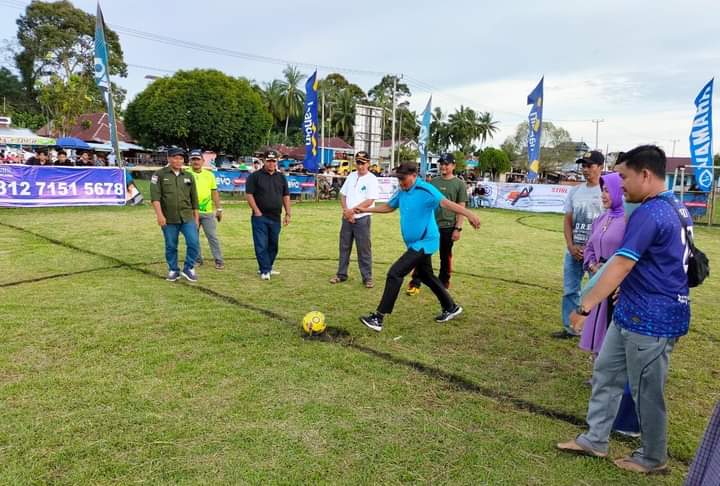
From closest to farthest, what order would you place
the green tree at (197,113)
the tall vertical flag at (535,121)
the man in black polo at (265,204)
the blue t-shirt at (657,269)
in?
the blue t-shirt at (657,269), the man in black polo at (265,204), the tall vertical flag at (535,121), the green tree at (197,113)

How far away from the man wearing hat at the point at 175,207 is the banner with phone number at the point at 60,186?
10.1m

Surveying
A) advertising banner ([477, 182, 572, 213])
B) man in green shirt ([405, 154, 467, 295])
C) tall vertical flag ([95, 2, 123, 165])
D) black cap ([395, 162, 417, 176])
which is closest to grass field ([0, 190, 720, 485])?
man in green shirt ([405, 154, 467, 295])

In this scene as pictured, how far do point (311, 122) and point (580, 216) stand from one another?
17012mm

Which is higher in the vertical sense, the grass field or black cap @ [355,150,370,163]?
black cap @ [355,150,370,163]

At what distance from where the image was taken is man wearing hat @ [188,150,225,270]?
7844 mm

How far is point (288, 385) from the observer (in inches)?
153

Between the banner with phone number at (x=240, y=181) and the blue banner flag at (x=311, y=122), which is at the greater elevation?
the blue banner flag at (x=311, y=122)

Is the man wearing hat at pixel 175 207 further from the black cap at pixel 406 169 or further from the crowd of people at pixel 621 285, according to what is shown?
the black cap at pixel 406 169

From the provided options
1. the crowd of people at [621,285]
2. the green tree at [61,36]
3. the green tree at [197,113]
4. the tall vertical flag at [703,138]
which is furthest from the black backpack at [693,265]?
the green tree at [61,36]

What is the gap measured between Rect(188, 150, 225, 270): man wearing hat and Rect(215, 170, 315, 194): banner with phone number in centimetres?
1259

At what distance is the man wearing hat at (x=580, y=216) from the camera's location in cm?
475

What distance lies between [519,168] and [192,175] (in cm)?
7080

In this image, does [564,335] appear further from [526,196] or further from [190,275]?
[526,196]

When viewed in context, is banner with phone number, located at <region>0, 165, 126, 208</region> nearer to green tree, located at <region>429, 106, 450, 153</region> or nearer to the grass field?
the grass field
